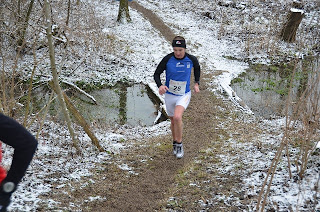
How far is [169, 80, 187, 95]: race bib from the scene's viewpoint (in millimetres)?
5617

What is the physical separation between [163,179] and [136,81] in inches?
299

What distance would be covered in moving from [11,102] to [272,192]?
4.39 meters

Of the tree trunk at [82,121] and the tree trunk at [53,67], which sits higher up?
the tree trunk at [53,67]

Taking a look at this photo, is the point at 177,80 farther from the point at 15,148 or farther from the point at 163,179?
the point at 15,148

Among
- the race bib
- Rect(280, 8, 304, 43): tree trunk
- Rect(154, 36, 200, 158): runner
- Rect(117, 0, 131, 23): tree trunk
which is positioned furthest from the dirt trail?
Rect(117, 0, 131, 23): tree trunk

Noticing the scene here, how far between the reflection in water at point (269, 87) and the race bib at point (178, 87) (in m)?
4.73

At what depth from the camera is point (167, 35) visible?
59.5 ft

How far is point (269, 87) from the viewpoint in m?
12.1

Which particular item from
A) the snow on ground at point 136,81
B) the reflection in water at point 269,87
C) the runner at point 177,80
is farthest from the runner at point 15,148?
the reflection in water at point 269,87

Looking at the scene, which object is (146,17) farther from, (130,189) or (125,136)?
(130,189)

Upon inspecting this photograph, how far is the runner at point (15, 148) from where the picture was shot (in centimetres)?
187

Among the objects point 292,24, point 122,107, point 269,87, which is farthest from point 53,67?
point 292,24

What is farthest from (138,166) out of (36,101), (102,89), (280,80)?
(280,80)

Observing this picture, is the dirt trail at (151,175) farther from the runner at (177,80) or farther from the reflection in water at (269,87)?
the reflection in water at (269,87)
